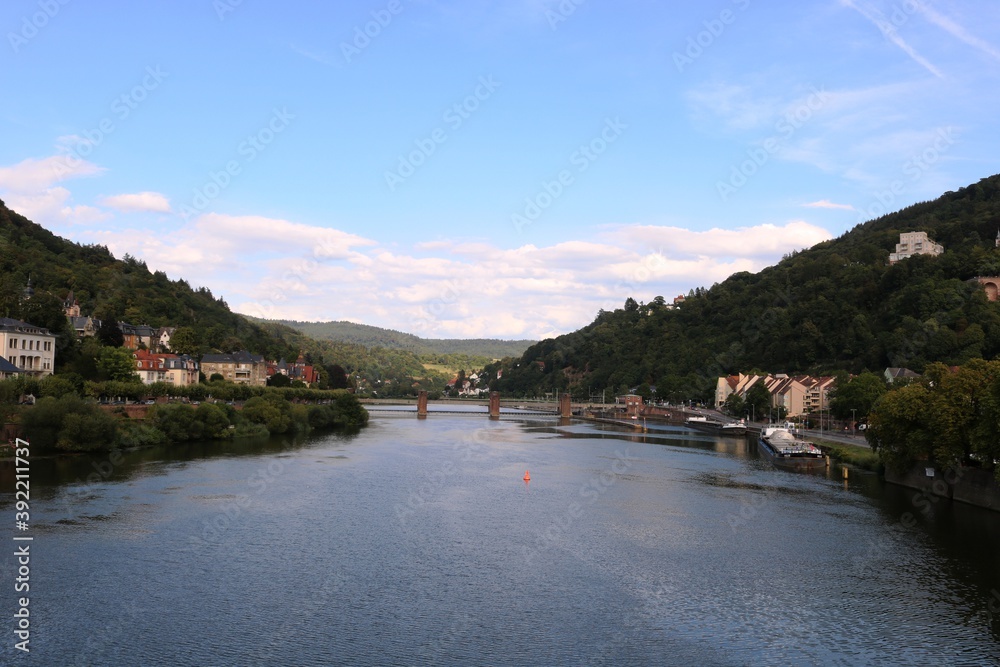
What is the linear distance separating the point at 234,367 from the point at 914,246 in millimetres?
113657

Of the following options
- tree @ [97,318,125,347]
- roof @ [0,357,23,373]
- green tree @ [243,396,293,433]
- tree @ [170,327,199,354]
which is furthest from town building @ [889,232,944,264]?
roof @ [0,357,23,373]

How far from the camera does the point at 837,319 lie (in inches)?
4889

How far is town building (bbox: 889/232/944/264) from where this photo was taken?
139 meters

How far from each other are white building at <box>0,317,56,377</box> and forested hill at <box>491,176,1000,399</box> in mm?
86816

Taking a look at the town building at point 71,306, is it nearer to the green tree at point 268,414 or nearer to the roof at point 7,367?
the green tree at point 268,414

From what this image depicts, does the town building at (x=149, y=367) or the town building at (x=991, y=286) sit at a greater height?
the town building at (x=991, y=286)

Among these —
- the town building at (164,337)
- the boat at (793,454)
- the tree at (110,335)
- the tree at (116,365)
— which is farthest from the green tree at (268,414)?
the boat at (793,454)

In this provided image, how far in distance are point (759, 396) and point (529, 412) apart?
5520 cm

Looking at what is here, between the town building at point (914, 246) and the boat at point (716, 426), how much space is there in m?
53.8

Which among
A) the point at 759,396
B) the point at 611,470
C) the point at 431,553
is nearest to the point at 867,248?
the point at 759,396

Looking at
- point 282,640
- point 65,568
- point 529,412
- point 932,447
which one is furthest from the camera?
point 529,412

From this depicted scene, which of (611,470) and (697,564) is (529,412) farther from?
(697,564)

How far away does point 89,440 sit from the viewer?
51.0 m

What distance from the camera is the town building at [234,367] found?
96250 mm
